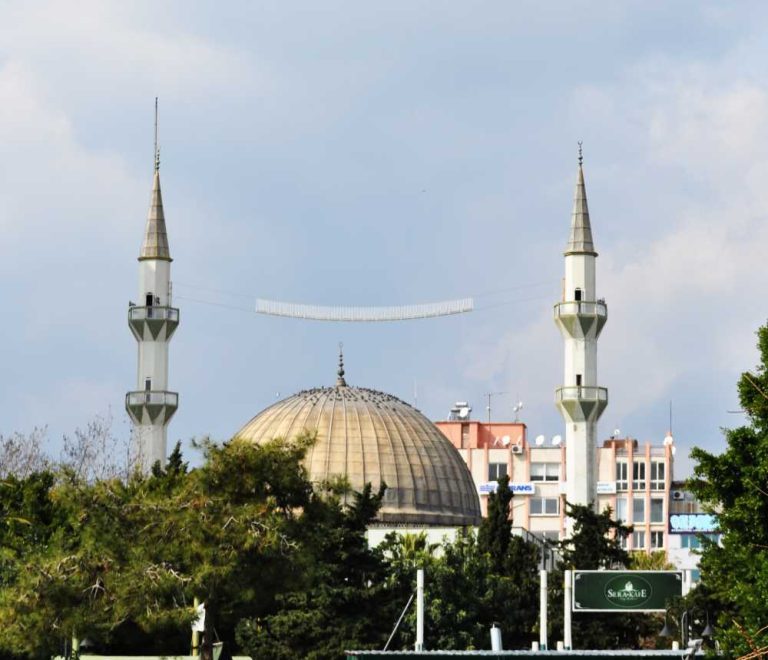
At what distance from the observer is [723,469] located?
2680 cm

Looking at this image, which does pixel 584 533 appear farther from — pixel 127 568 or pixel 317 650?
pixel 127 568

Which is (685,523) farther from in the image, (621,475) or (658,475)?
(621,475)

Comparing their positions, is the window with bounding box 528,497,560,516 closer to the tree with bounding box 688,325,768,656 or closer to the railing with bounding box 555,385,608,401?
the railing with bounding box 555,385,608,401

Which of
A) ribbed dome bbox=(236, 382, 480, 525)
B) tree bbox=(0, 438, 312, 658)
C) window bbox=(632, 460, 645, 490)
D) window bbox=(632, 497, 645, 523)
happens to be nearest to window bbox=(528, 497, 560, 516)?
A: window bbox=(632, 497, 645, 523)

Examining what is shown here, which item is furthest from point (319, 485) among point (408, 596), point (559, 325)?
point (559, 325)

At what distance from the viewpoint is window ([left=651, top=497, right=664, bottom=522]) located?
4390 inches

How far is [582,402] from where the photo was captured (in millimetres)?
70438

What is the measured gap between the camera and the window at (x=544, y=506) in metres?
112

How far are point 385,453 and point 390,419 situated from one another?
269 cm

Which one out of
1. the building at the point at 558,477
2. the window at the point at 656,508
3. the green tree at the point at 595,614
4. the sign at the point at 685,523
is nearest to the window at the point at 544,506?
the building at the point at 558,477

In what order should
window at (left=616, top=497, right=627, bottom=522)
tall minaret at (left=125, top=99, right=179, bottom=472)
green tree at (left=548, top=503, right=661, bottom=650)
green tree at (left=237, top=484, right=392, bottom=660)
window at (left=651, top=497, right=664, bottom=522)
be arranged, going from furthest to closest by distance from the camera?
window at (left=651, top=497, right=664, bottom=522), window at (left=616, top=497, right=627, bottom=522), tall minaret at (left=125, top=99, right=179, bottom=472), green tree at (left=548, top=503, right=661, bottom=650), green tree at (left=237, top=484, right=392, bottom=660)

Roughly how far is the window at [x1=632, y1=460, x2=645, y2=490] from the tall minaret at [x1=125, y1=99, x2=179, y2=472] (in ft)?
153

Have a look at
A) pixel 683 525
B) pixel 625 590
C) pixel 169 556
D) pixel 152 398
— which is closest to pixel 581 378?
pixel 152 398

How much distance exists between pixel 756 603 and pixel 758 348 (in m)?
4.57
